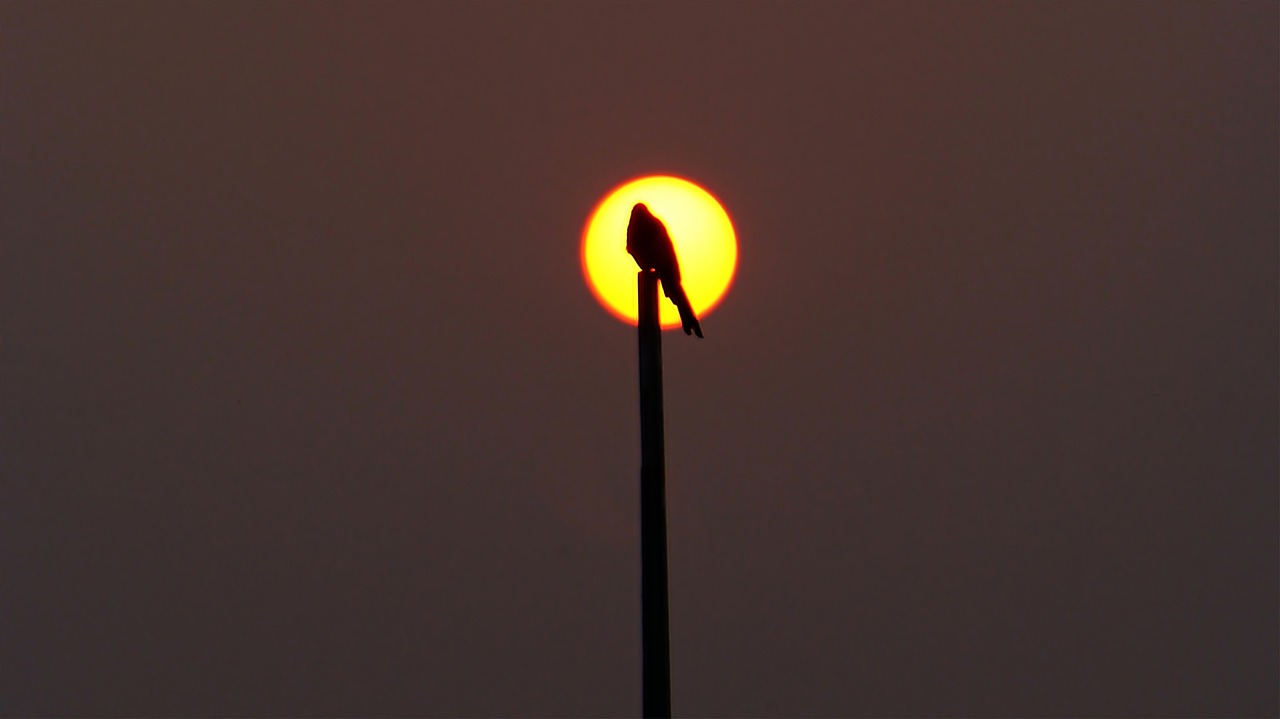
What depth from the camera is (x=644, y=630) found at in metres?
4.57

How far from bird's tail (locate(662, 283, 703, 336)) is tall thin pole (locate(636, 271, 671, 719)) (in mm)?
895

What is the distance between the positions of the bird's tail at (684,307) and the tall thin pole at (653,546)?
A: 89 cm

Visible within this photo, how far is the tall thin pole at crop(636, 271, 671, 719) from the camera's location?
4.46 meters

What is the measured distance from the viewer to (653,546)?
4.47 meters

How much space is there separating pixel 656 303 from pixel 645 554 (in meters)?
0.88

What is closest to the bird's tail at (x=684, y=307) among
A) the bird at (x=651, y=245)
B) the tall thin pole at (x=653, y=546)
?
the bird at (x=651, y=245)

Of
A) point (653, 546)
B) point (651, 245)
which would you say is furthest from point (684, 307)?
point (653, 546)

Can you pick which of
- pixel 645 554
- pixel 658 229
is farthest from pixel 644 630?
pixel 658 229

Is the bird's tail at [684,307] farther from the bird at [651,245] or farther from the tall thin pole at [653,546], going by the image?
the tall thin pole at [653,546]

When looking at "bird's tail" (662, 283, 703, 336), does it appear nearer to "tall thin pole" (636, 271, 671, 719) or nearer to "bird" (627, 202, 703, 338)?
"bird" (627, 202, 703, 338)

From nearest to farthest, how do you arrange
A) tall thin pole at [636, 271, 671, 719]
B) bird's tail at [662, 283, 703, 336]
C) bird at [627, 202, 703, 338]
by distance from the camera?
tall thin pole at [636, 271, 671, 719] < bird at [627, 202, 703, 338] < bird's tail at [662, 283, 703, 336]

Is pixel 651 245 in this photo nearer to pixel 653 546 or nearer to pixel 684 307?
pixel 684 307

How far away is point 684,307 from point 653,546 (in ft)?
4.88

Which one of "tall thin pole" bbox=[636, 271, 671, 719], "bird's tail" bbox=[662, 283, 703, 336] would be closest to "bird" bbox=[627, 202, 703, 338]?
"bird's tail" bbox=[662, 283, 703, 336]
